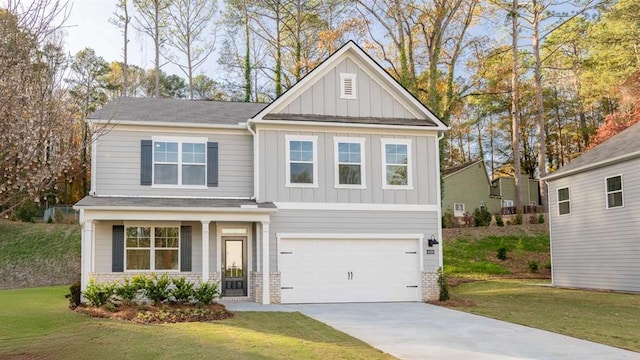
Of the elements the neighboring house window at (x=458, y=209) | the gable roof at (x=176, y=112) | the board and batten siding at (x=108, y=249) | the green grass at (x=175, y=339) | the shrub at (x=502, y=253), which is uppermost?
the gable roof at (x=176, y=112)

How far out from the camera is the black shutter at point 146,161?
1705 centimetres

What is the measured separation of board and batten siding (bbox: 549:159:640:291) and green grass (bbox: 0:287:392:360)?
11.9m

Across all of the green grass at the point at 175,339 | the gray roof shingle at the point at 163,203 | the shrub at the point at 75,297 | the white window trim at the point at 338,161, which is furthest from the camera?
the white window trim at the point at 338,161

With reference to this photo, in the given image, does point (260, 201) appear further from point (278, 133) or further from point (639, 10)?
point (639, 10)

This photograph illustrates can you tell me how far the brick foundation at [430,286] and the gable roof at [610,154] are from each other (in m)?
7.34

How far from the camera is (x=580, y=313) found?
14.3 metres

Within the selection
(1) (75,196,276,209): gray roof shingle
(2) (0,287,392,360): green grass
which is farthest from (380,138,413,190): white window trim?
(2) (0,287,392,360): green grass

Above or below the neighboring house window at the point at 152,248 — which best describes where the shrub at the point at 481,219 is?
Answer: above

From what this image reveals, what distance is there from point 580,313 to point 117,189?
505 inches

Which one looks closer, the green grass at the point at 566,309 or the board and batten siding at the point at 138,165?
the green grass at the point at 566,309

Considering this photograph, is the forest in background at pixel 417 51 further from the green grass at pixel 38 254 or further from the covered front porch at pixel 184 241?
the covered front porch at pixel 184 241

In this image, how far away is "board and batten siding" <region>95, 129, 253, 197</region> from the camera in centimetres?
1686

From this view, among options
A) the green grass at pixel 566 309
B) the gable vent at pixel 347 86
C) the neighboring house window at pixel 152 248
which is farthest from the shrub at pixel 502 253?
the neighboring house window at pixel 152 248

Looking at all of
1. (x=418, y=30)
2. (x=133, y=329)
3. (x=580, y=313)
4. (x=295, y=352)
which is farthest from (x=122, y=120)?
(x=418, y=30)
